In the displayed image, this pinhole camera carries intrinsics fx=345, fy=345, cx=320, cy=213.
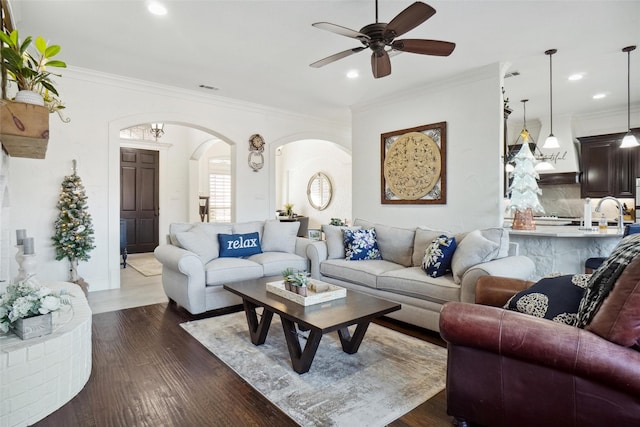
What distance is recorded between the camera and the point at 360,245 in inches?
162

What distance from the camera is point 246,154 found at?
6160 millimetres

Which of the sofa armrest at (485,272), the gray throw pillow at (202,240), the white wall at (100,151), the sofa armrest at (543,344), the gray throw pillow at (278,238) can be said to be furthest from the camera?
the gray throw pillow at (278,238)

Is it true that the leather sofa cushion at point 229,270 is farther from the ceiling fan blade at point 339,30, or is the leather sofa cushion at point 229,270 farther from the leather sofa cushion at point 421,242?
the ceiling fan blade at point 339,30

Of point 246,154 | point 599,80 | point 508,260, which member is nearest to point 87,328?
point 508,260

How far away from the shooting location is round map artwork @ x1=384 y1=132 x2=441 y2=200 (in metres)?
4.98

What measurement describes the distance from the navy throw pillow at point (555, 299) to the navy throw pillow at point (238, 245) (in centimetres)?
306

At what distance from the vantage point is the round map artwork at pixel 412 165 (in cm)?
498

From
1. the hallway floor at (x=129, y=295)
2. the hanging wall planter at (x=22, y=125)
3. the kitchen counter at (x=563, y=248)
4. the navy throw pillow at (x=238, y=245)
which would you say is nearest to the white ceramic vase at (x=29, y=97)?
the hanging wall planter at (x=22, y=125)

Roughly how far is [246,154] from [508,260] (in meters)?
4.55

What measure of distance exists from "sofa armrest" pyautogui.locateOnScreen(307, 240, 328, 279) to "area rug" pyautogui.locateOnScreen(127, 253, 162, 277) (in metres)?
3.09

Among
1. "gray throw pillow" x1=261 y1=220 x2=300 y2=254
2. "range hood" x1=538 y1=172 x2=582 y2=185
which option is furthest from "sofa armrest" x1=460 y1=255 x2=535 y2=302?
"range hood" x1=538 y1=172 x2=582 y2=185

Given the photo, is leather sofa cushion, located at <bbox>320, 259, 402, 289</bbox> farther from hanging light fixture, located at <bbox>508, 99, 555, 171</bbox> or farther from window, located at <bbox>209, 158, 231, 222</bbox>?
window, located at <bbox>209, 158, 231, 222</bbox>

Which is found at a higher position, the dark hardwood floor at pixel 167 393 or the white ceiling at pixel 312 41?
the white ceiling at pixel 312 41

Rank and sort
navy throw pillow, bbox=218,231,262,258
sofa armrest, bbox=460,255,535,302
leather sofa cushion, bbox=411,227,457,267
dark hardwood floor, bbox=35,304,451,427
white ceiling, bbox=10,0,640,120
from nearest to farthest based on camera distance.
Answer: dark hardwood floor, bbox=35,304,451,427 → sofa armrest, bbox=460,255,535,302 → white ceiling, bbox=10,0,640,120 → leather sofa cushion, bbox=411,227,457,267 → navy throw pillow, bbox=218,231,262,258
